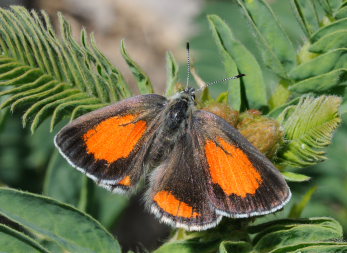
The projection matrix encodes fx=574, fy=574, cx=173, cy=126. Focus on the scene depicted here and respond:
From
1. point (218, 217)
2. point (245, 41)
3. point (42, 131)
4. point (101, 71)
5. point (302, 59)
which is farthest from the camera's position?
point (245, 41)

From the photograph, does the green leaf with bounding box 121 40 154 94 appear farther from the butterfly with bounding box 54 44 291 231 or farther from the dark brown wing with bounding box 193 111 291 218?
the dark brown wing with bounding box 193 111 291 218

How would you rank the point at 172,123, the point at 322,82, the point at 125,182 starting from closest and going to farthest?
1. the point at 322,82
2. the point at 125,182
3. the point at 172,123

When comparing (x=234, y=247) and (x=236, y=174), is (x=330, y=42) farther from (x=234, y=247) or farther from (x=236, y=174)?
(x=234, y=247)

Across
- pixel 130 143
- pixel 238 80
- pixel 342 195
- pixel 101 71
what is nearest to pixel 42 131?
pixel 130 143

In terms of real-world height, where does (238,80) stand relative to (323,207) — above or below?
above

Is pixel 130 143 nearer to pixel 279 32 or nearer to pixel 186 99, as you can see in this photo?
pixel 186 99

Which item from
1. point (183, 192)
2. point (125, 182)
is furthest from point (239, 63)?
point (125, 182)

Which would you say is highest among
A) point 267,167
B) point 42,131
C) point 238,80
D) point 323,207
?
point 238,80

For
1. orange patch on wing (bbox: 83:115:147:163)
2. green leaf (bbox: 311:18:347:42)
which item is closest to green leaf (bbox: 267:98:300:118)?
green leaf (bbox: 311:18:347:42)
